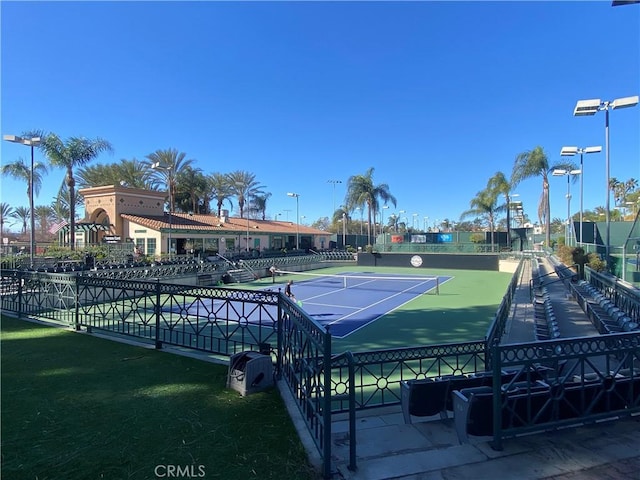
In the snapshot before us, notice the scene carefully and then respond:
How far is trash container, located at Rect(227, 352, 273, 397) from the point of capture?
Result: 532 cm

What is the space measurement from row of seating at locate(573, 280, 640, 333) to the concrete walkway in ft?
12.8

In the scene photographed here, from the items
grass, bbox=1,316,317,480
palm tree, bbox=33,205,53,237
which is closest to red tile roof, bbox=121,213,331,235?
grass, bbox=1,316,317,480

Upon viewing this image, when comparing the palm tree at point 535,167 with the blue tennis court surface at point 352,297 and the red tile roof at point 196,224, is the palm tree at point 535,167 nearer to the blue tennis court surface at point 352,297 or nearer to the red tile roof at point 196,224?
the blue tennis court surface at point 352,297

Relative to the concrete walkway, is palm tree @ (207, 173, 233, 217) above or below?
above

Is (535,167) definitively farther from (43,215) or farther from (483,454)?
(43,215)

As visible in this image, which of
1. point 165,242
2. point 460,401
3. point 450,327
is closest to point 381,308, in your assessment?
point 450,327

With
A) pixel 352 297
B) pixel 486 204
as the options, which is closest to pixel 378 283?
pixel 352 297

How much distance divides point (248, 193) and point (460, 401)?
54.5 metres

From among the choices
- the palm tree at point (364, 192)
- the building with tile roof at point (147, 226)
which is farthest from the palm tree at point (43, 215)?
the palm tree at point (364, 192)

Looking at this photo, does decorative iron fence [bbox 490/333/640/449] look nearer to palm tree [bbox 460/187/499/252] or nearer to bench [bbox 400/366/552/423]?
bench [bbox 400/366/552/423]

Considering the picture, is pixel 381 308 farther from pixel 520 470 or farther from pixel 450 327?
pixel 520 470

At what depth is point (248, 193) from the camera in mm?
56094

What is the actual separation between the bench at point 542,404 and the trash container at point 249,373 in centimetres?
280

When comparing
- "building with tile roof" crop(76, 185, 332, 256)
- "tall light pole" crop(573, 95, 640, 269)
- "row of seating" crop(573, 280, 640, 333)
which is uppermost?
"tall light pole" crop(573, 95, 640, 269)
